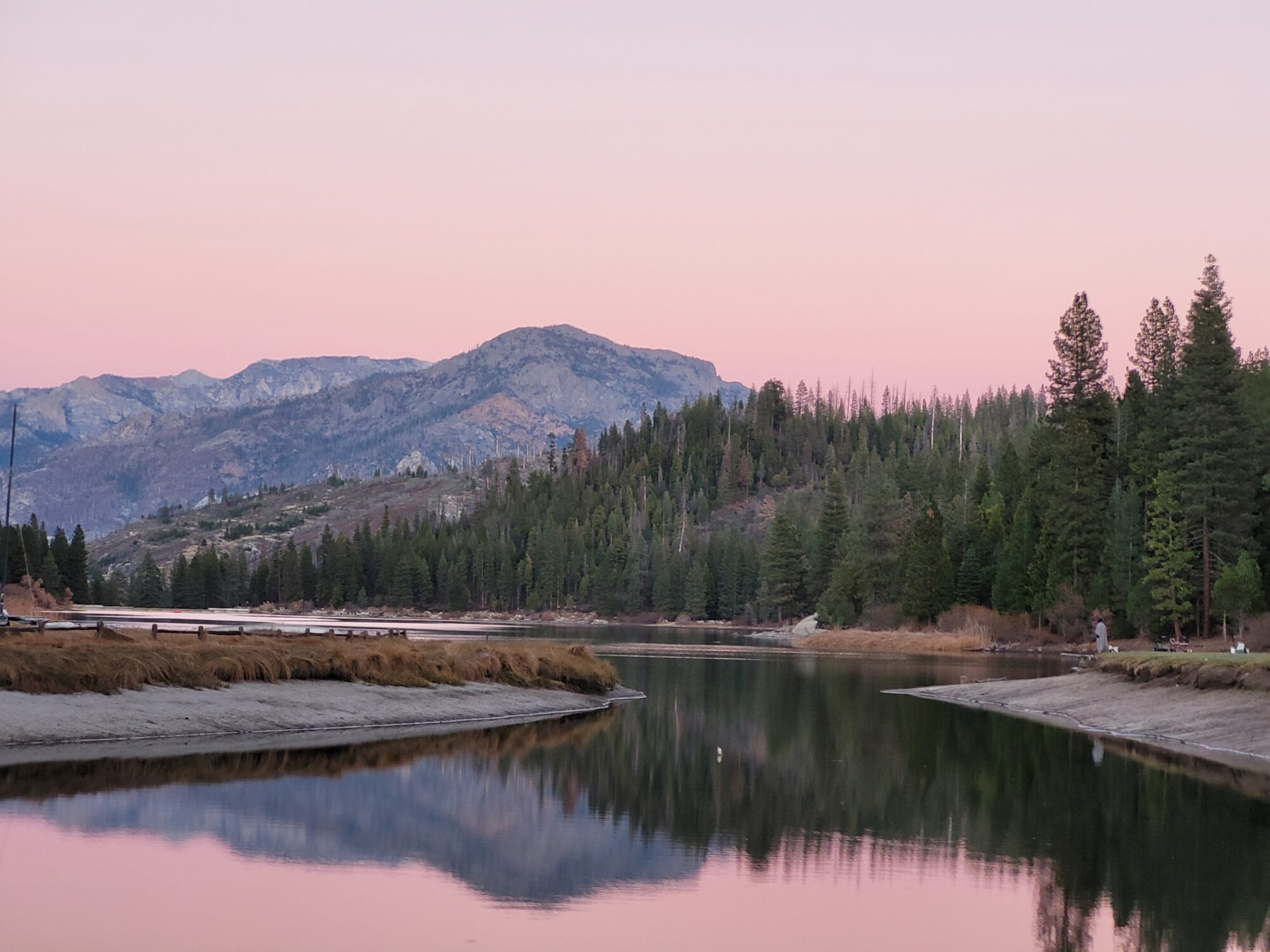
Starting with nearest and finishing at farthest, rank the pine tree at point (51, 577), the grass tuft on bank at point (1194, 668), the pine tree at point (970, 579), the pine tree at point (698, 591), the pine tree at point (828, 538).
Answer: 1. the grass tuft on bank at point (1194, 668)
2. the pine tree at point (970, 579)
3. the pine tree at point (828, 538)
4. the pine tree at point (51, 577)
5. the pine tree at point (698, 591)

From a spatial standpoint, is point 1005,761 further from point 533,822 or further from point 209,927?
point 209,927

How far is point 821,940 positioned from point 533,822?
9776 mm

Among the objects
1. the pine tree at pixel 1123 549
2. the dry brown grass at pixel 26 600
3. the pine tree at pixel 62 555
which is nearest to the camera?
the dry brown grass at pixel 26 600

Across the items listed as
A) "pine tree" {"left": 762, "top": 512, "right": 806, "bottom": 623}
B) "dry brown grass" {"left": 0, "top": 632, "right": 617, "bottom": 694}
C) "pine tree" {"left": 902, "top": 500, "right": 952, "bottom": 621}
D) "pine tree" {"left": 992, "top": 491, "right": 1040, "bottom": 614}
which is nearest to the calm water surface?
"dry brown grass" {"left": 0, "top": 632, "right": 617, "bottom": 694}

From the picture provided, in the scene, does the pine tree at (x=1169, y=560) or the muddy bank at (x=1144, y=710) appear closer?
the muddy bank at (x=1144, y=710)

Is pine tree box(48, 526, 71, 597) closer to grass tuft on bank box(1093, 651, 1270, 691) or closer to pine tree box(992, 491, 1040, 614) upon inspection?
pine tree box(992, 491, 1040, 614)

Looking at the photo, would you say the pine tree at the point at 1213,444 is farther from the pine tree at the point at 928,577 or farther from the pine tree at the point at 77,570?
the pine tree at the point at 77,570

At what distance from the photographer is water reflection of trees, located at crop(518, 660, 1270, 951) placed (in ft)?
72.6

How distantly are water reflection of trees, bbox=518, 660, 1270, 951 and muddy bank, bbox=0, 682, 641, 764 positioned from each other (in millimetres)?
5289

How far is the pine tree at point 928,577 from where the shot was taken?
123 meters

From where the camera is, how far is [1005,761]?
1543 inches

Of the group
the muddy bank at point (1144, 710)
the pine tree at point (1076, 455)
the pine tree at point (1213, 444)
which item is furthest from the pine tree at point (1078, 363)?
the muddy bank at point (1144, 710)

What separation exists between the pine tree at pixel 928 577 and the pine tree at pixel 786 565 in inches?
1651

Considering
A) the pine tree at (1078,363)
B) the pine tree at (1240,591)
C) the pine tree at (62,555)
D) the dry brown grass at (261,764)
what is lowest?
the dry brown grass at (261,764)
